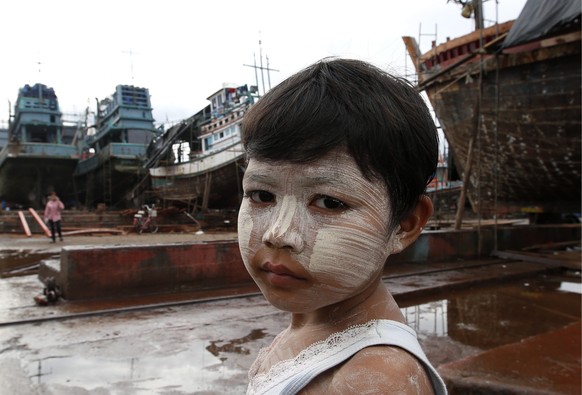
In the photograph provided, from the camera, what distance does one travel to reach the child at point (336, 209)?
2.94 feet

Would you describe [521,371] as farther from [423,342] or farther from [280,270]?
[280,270]

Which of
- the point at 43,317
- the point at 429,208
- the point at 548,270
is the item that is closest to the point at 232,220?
the point at 548,270

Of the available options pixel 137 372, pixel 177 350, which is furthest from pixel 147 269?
pixel 137 372

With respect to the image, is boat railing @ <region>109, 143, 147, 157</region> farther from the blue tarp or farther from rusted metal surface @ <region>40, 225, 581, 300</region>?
the blue tarp

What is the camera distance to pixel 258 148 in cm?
98

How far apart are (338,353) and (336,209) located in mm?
288

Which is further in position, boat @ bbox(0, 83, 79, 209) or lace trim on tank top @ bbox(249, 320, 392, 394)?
boat @ bbox(0, 83, 79, 209)

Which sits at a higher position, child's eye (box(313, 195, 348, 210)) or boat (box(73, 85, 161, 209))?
boat (box(73, 85, 161, 209))

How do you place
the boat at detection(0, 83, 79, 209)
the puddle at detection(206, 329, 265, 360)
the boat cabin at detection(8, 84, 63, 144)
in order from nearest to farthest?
the puddle at detection(206, 329, 265, 360), the boat at detection(0, 83, 79, 209), the boat cabin at detection(8, 84, 63, 144)

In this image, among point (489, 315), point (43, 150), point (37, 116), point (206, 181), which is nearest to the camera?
point (489, 315)

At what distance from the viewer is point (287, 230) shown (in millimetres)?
895

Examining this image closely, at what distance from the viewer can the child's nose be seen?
35.0 inches

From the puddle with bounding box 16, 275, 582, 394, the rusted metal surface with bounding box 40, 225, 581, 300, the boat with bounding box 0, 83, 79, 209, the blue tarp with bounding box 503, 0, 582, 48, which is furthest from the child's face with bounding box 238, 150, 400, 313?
the boat with bounding box 0, 83, 79, 209

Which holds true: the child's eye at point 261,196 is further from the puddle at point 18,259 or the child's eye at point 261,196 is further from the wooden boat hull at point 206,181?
the wooden boat hull at point 206,181
